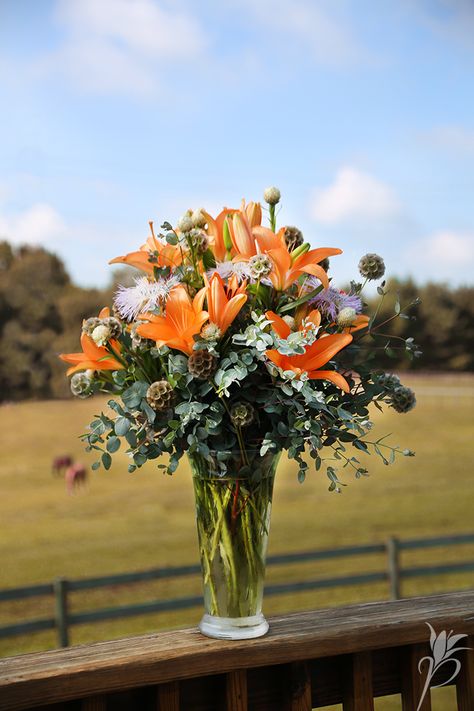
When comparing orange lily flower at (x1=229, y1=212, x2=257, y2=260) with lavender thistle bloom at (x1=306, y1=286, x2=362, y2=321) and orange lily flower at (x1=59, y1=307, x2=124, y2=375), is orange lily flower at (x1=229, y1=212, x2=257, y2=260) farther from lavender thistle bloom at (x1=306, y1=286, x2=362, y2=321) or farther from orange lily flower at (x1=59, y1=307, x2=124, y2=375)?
orange lily flower at (x1=59, y1=307, x2=124, y2=375)

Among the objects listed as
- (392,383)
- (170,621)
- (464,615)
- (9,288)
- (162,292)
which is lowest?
(170,621)

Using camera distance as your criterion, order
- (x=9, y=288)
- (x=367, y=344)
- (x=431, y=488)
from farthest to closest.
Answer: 1. (x=431, y=488)
2. (x=9, y=288)
3. (x=367, y=344)

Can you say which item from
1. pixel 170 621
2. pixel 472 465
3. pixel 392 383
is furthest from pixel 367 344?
pixel 472 465

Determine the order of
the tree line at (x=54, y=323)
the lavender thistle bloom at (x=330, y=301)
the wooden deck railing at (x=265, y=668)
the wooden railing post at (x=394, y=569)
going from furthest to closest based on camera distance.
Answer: the tree line at (x=54, y=323), the wooden railing post at (x=394, y=569), the lavender thistle bloom at (x=330, y=301), the wooden deck railing at (x=265, y=668)

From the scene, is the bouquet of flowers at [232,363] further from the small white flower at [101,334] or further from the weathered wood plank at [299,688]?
the weathered wood plank at [299,688]

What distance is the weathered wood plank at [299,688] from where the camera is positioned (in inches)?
55.9

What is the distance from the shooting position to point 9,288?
409 inches

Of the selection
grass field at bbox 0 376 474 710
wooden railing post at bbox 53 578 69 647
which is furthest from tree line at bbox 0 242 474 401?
wooden railing post at bbox 53 578 69 647

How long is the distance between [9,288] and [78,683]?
9620 millimetres

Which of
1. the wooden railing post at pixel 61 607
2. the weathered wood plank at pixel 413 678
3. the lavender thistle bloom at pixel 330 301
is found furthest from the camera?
the wooden railing post at pixel 61 607

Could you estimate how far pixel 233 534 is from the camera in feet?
4.52

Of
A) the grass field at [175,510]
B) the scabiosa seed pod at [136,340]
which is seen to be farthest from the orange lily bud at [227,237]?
the grass field at [175,510]

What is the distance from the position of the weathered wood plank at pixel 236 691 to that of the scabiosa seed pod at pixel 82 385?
1.81ft

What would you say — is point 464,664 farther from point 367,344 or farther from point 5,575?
point 5,575
